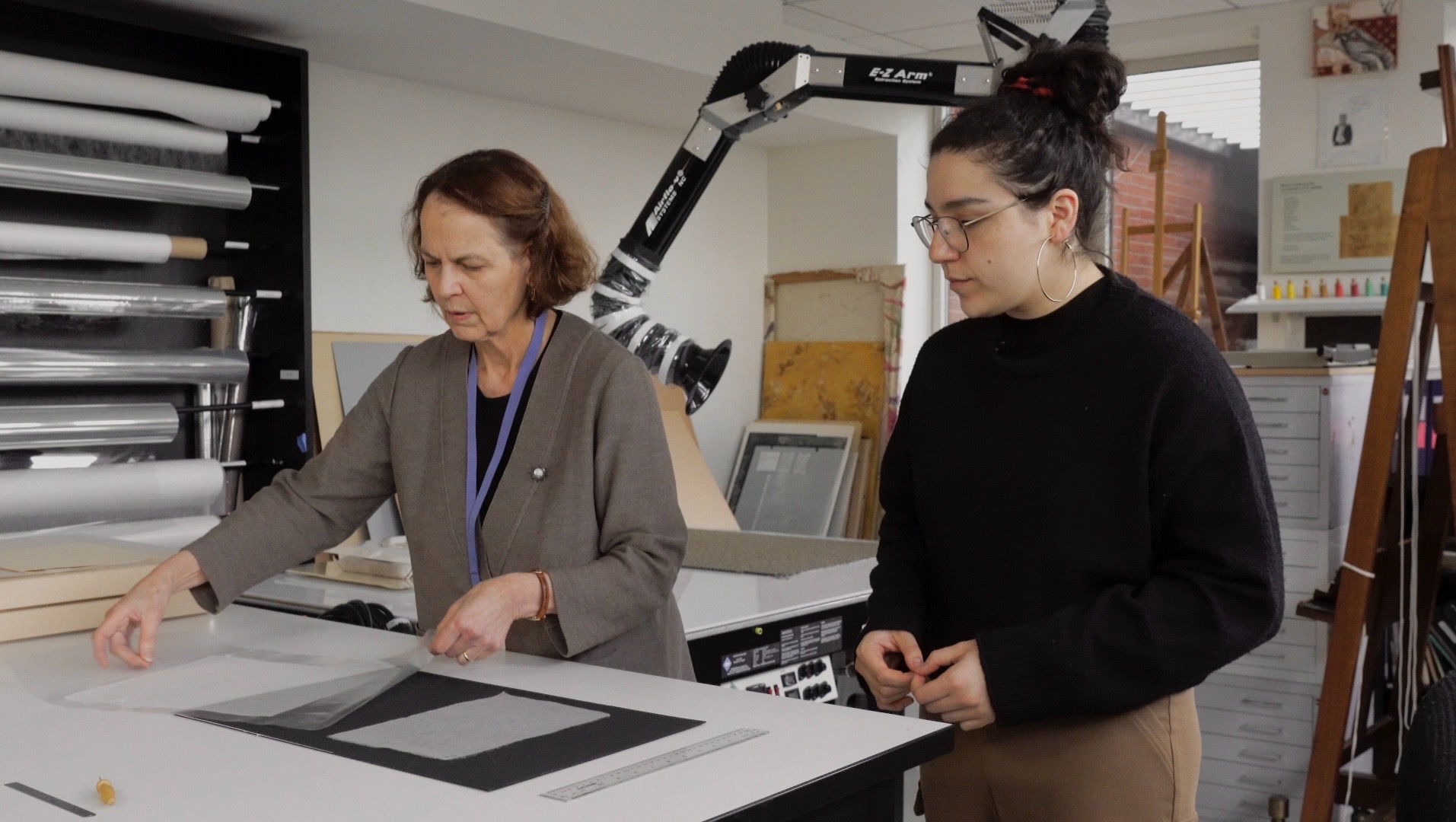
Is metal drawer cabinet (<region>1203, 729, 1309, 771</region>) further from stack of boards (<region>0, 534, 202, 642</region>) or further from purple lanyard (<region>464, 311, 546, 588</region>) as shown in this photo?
stack of boards (<region>0, 534, 202, 642</region>)

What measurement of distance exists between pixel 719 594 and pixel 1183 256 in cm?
265

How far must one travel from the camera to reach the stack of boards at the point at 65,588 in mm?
1695

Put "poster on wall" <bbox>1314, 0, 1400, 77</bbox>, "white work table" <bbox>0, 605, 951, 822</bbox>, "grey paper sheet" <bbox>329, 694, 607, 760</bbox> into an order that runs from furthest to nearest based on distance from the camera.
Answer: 1. "poster on wall" <bbox>1314, 0, 1400, 77</bbox>
2. "grey paper sheet" <bbox>329, 694, 607, 760</bbox>
3. "white work table" <bbox>0, 605, 951, 822</bbox>

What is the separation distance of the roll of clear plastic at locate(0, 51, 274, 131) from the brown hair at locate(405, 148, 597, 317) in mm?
1632

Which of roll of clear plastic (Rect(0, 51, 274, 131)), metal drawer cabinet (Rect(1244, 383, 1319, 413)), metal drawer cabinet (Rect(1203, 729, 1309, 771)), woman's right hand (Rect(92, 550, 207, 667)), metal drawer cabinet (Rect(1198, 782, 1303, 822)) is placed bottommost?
metal drawer cabinet (Rect(1198, 782, 1303, 822))

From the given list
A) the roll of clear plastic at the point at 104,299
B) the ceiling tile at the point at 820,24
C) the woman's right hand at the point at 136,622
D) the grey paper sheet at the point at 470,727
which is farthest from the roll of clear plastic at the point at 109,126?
the grey paper sheet at the point at 470,727

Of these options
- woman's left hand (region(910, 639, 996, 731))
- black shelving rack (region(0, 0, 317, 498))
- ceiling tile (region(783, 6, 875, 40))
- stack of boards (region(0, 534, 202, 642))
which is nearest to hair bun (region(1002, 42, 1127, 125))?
woman's left hand (region(910, 639, 996, 731))

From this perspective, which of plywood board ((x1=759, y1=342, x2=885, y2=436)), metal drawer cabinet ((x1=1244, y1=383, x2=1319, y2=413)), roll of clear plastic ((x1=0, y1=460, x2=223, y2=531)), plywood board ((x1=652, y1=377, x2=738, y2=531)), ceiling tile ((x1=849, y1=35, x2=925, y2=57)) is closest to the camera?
roll of clear plastic ((x1=0, y1=460, x2=223, y2=531))

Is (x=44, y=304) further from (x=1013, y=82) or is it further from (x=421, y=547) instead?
(x=1013, y=82)

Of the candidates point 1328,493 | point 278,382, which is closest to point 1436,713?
point 1328,493

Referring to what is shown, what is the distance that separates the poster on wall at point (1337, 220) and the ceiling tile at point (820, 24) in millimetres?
1556

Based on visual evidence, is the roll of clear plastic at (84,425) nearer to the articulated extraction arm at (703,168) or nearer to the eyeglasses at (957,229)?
the articulated extraction arm at (703,168)

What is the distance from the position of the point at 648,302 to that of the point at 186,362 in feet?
7.08

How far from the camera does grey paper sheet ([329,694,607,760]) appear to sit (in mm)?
1162
